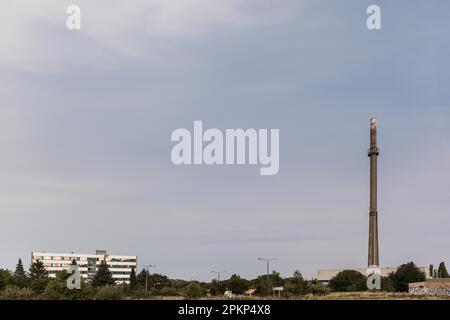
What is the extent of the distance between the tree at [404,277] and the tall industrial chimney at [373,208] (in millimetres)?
32531

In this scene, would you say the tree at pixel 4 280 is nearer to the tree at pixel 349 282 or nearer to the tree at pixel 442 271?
the tree at pixel 349 282

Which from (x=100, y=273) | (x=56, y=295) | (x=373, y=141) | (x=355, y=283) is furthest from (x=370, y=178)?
(x=100, y=273)

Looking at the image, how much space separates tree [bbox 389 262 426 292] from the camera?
140000mm

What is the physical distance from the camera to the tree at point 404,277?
140m

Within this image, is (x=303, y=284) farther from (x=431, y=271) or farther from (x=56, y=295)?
(x=431, y=271)

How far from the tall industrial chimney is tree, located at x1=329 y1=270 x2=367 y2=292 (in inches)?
315

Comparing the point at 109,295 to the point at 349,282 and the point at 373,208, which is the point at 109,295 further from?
the point at 349,282

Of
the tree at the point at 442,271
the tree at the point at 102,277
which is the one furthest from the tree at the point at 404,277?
the tree at the point at 102,277

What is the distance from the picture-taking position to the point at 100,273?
6427 inches

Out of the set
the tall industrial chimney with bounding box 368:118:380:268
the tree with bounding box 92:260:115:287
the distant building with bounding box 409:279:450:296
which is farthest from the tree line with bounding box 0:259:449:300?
→ the tall industrial chimney with bounding box 368:118:380:268

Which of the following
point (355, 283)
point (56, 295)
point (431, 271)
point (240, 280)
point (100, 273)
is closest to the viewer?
point (56, 295)
